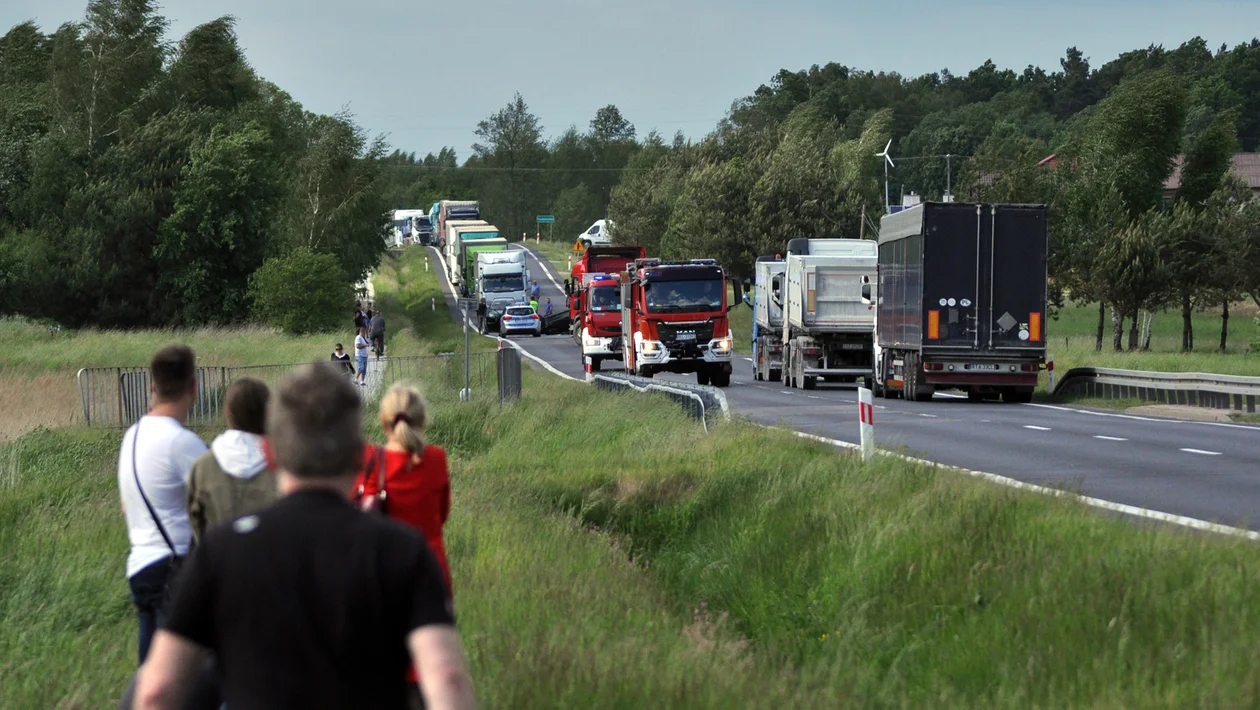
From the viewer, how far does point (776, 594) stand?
10039 mm

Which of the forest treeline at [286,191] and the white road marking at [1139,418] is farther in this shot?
the forest treeline at [286,191]

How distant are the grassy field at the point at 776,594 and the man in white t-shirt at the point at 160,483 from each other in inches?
42.2

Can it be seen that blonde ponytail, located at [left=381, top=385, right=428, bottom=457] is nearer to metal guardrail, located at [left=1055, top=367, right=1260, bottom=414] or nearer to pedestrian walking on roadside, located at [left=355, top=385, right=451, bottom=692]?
pedestrian walking on roadside, located at [left=355, top=385, right=451, bottom=692]

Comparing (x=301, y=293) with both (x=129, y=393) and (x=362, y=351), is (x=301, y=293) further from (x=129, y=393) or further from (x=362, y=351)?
(x=129, y=393)

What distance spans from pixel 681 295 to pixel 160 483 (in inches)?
1285

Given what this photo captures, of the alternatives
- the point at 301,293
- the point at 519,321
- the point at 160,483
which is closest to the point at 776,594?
the point at 160,483

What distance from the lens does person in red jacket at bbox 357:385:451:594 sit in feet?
18.2

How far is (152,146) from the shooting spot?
6034 centimetres

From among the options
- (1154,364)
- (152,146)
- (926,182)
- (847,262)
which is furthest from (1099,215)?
(926,182)

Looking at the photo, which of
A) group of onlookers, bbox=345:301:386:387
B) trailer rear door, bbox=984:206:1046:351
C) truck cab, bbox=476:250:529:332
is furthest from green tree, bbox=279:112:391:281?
trailer rear door, bbox=984:206:1046:351

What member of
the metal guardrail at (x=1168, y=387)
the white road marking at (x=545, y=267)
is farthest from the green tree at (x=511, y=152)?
the metal guardrail at (x=1168, y=387)

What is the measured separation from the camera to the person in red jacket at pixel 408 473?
18.2ft

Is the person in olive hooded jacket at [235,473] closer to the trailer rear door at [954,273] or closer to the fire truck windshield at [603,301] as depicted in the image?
the trailer rear door at [954,273]

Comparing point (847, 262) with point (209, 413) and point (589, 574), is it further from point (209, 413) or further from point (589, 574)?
point (589, 574)
